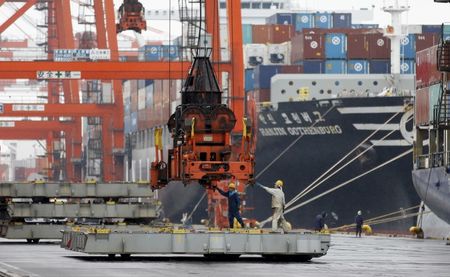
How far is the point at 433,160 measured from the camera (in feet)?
157

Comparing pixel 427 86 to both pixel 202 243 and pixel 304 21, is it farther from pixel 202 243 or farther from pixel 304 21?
pixel 304 21

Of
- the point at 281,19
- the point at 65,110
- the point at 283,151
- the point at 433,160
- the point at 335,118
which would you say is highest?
the point at 281,19

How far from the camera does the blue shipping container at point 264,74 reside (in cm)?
→ 6406

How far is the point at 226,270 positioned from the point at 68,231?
7055 millimetres

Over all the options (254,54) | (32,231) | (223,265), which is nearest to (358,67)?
(254,54)

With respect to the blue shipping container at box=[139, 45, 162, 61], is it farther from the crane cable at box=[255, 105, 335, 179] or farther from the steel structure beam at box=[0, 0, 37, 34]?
the crane cable at box=[255, 105, 335, 179]

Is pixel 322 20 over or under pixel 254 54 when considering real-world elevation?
over

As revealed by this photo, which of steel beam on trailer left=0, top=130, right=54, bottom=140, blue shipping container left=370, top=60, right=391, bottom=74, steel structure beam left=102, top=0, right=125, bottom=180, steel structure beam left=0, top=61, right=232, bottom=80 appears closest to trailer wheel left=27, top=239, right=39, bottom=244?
steel structure beam left=0, top=61, right=232, bottom=80

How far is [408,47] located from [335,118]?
8.48 metres

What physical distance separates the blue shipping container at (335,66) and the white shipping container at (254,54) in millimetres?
5458

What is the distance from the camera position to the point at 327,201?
2314 inches

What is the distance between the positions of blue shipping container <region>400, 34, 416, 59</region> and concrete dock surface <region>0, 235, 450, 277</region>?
33.7 m

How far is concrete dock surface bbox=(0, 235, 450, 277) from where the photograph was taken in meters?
22.9

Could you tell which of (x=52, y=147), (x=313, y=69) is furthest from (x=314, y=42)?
(x=52, y=147)
